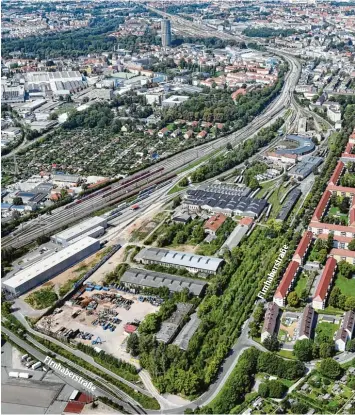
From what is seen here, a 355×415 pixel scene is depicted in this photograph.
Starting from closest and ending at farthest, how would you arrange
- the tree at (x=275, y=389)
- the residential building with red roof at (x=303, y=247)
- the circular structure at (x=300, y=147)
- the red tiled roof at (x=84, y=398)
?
the tree at (x=275, y=389)
the red tiled roof at (x=84, y=398)
the residential building with red roof at (x=303, y=247)
the circular structure at (x=300, y=147)

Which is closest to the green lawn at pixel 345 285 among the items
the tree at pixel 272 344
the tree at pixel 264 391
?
the tree at pixel 272 344

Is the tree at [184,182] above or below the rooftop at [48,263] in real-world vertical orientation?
below

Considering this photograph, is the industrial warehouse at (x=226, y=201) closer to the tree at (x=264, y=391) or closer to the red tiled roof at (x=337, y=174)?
the red tiled roof at (x=337, y=174)

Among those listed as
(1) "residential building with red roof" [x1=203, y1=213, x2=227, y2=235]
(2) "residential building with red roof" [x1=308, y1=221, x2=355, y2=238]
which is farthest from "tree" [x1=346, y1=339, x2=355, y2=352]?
(1) "residential building with red roof" [x1=203, y1=213, x2=227, y2=235]

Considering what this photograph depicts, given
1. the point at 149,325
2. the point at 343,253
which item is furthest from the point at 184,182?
the point at 149,325

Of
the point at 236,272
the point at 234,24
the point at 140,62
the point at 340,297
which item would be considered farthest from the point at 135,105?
the point at 234,24

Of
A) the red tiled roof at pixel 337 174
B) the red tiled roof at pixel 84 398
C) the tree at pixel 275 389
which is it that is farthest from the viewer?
the red tiled roof at pixel 337 174
